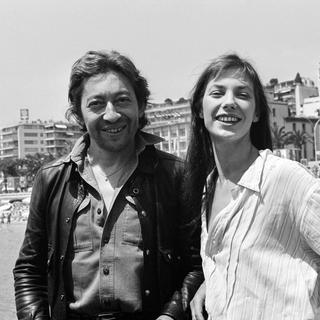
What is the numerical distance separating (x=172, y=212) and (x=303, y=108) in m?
112

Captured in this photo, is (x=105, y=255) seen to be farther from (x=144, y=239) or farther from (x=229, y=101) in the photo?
(x=229, y=101)

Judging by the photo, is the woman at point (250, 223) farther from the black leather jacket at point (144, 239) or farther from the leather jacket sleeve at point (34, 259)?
the leather jacket sleeve at point (34, 259)

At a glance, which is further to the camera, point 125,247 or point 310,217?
point 125,247

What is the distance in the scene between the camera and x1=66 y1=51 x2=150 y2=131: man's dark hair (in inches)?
121

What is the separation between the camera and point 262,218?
8.30 ft

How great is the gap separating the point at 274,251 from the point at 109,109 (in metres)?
1.10

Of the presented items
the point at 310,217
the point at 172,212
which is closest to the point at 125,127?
the point at 172,212

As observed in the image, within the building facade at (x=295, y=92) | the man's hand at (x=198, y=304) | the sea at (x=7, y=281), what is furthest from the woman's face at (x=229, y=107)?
the building facade at (x=295, y=92)

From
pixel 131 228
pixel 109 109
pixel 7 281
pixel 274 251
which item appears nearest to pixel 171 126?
pixel 7 281

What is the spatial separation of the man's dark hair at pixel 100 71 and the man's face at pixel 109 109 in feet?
0.09

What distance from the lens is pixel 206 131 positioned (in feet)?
10.3

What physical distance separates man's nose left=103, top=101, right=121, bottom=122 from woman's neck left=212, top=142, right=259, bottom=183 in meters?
0.54

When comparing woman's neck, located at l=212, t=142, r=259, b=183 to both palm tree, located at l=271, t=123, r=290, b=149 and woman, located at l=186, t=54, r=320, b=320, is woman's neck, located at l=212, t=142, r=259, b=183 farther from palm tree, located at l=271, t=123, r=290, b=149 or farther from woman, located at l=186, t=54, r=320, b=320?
palm tree, located at l=271, t=123, r=290, b=149

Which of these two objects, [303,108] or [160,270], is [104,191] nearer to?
[160,270]
